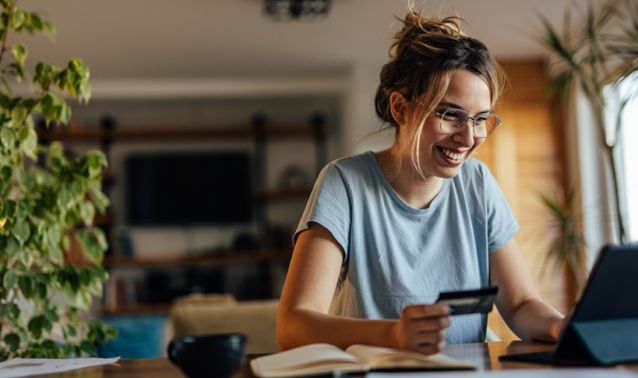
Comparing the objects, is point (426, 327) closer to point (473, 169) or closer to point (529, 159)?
point (473, 169)

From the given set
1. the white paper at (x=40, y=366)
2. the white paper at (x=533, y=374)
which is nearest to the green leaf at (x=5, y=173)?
the white paper at (x=40, y=366)

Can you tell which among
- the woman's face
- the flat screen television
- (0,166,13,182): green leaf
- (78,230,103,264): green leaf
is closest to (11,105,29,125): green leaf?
(0,166,13,182): green leaf

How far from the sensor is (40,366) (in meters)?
1.22

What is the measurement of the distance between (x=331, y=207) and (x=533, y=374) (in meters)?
0.58

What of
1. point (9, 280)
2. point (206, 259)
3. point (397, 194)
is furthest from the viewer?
point (206, 259)

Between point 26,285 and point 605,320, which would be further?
point 26,285

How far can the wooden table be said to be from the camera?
3.55 ft

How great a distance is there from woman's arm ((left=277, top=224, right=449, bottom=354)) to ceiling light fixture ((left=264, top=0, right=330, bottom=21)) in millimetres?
3514

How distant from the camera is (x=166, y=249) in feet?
23.6

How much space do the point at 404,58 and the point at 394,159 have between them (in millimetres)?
204

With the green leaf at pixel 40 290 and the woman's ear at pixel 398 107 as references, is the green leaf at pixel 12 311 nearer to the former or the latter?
the green leaf at pixel 40 290

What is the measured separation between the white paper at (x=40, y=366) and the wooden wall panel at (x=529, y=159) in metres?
5.15

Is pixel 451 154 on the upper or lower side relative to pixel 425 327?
upper

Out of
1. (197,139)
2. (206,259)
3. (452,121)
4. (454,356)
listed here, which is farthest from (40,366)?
(197,139)
